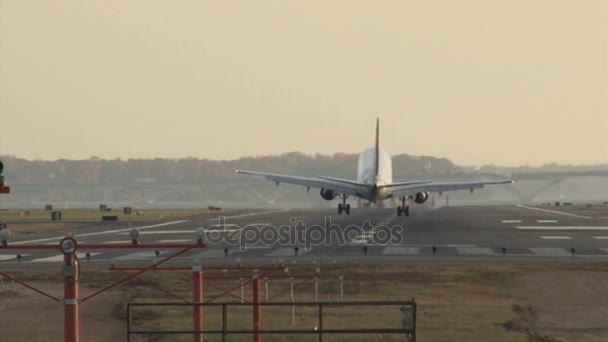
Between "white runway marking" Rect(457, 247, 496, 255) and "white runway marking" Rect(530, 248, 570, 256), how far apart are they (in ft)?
9.60

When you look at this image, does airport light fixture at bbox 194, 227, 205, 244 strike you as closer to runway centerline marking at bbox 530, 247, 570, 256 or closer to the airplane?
runway centerline marking at bbox 530, 247, 570, 256

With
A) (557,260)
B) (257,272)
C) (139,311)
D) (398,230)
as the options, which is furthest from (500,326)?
(398,230)

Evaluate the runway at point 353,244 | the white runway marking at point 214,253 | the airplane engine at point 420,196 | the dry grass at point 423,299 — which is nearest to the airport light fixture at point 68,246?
the dry grass at point 423,299

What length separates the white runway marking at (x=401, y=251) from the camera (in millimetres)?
74062

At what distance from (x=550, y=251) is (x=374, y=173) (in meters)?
47.9

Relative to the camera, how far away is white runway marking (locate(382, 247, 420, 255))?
74062 millimetres

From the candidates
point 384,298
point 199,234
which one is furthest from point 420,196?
point 199,234

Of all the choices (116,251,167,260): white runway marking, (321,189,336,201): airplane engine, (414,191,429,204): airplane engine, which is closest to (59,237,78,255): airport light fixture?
(116,251,167,260): white runway marking

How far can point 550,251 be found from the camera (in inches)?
3054

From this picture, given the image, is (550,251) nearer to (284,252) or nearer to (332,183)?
(284,252)

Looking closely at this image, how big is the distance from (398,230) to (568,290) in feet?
196

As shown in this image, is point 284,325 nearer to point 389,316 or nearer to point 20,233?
point 389,316

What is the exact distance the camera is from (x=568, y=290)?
167ft

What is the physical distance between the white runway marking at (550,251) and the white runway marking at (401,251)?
25.4 ft
